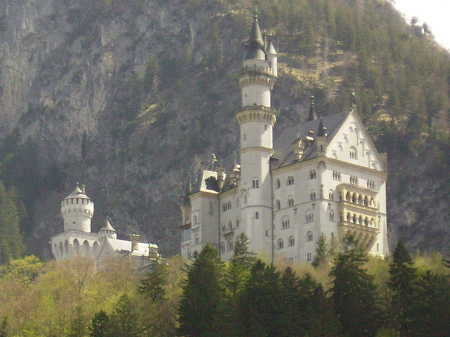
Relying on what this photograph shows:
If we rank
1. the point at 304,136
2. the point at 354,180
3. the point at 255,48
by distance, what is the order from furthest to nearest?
the point at 255,48 < the point at 304,136 < the point at 354,180

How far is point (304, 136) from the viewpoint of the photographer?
126 meters

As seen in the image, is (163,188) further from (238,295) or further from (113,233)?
(238,295)

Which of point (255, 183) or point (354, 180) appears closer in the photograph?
point (255, 183)

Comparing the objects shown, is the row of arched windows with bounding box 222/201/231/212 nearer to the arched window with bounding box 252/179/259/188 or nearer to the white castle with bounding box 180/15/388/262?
the white castle with bounding box 180/15/388/262

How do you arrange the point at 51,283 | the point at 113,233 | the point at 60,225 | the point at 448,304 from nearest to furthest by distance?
the point at 448,304 → the point at 51,283 → the point at 113,233 → the point at 60,225

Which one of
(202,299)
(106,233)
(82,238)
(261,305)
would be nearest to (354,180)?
(202,299)

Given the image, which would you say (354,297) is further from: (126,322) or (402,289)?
(126,322)

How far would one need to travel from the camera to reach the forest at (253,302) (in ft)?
302

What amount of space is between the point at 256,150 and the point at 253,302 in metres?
30.3

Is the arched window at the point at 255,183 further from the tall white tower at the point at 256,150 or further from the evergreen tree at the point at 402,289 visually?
the evergreen tree at the point at 402,289

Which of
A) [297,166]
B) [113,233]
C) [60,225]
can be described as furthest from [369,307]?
[60,225]

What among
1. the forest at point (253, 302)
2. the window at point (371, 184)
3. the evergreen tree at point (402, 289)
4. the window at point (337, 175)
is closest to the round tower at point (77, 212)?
the window at point (371, 184)

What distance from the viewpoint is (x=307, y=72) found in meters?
185

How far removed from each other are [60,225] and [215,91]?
2790 cm
